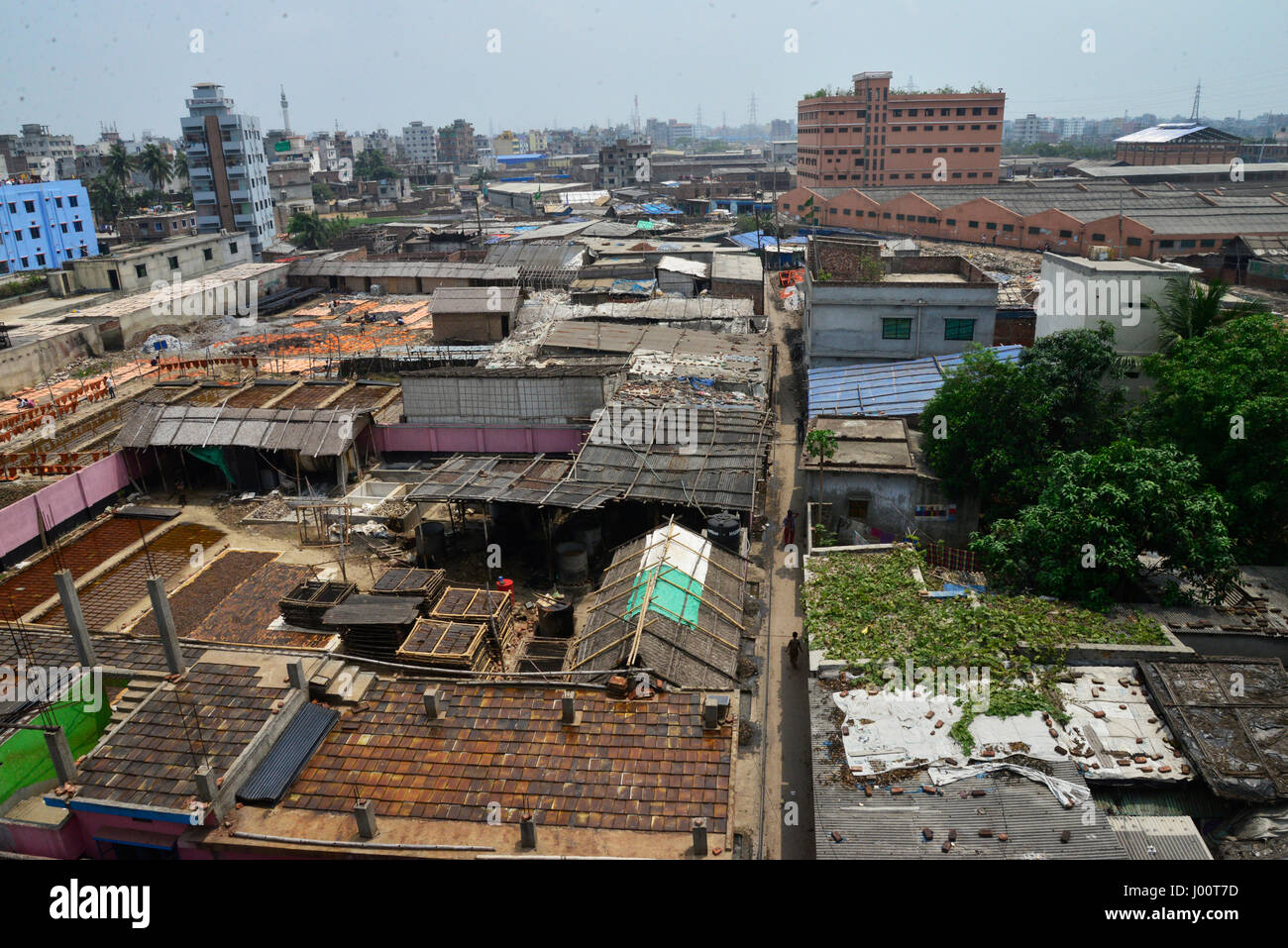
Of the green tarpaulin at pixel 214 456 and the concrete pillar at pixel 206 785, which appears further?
the green tarpaulin at pixel 214 456

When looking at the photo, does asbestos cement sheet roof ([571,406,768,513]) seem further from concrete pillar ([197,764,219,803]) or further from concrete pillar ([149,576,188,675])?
concrete pillar ([197,764,219,803])

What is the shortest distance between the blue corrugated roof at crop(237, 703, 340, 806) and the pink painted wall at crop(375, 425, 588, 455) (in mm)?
13167

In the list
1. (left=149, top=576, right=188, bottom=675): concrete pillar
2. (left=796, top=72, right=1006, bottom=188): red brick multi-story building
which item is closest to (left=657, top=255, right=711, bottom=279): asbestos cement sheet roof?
(left=149, top=576, right=188, bottom=675): concrete pillar

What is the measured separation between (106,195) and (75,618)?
247ft

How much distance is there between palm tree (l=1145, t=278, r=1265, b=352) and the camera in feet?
62.0

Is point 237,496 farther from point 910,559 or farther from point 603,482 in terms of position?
point 910,559

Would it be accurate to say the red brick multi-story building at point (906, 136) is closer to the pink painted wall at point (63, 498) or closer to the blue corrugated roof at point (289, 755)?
the pink painted wall at point (63, 498)

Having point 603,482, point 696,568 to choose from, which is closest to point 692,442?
point 603,482

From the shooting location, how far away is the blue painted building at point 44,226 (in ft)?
171

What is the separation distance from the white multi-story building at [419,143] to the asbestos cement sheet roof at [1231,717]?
180 m

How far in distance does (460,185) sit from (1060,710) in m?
130

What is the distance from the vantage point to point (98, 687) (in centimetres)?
1166

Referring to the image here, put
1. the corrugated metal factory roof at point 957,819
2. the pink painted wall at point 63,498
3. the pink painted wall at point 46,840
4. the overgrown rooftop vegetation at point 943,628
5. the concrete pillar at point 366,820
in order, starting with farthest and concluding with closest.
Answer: the pink painted wall at point 63,498, the overgrown rooftop vegetation at point 943,628, the pink painted wall at point 46,840, the concrete pillar at point 366,820, the corrugated metal factory roof at point 957,819

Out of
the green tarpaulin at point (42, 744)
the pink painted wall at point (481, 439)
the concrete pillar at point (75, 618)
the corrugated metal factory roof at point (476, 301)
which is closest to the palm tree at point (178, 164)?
the corrugated metal factory roof at point (476, 301)
